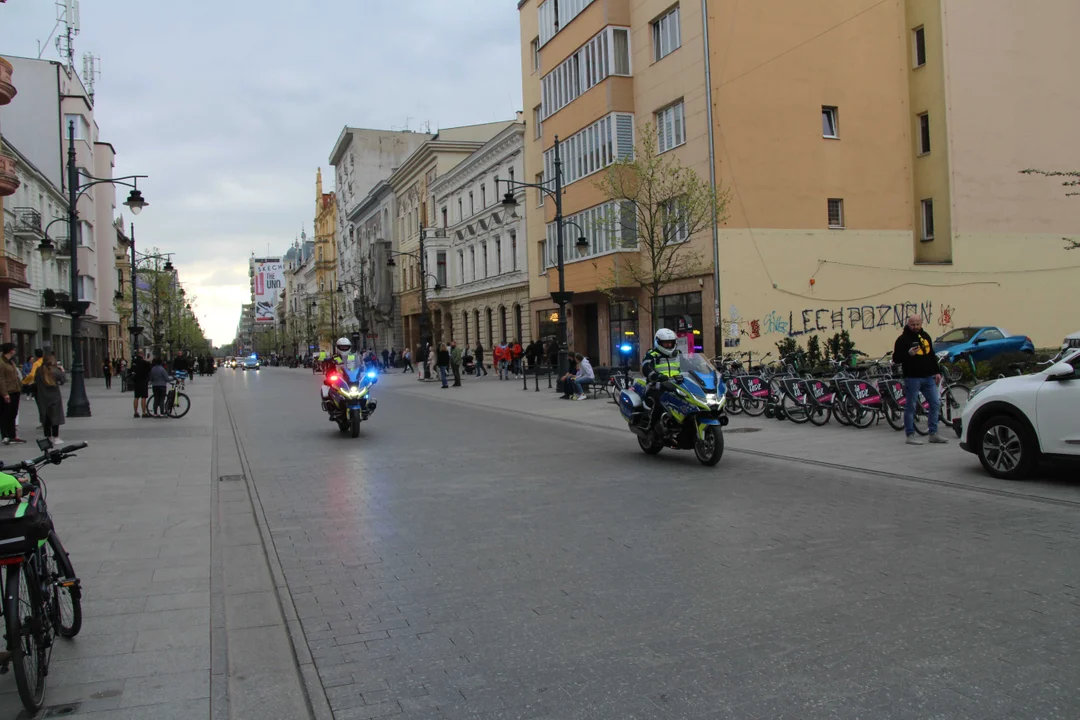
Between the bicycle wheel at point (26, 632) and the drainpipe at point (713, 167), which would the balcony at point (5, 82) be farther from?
the bicycle wheel at point (26, 632)

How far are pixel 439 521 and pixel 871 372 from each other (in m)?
11.1

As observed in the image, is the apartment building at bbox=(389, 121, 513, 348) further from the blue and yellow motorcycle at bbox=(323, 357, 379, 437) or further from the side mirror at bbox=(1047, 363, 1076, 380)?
the side mirror at bbox=(1047, 363, 1076, 380)

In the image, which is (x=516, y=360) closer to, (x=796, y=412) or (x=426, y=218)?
(x=426, y=218)

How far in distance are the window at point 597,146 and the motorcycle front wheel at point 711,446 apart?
831 inches

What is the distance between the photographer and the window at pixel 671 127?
2967cm

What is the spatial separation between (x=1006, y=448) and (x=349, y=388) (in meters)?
10.1

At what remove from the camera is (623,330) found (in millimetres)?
34375

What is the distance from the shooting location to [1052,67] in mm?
32625

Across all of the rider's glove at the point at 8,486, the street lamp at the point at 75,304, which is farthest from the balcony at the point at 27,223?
the rider's glove at the point at 8,486

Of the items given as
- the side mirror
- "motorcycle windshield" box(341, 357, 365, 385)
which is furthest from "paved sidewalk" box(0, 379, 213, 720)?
the side mirror

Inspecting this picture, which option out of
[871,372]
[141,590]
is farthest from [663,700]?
[871,372]

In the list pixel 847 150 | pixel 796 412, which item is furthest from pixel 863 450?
pixel 847 150

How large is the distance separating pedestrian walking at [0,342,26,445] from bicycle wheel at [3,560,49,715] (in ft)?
40.8

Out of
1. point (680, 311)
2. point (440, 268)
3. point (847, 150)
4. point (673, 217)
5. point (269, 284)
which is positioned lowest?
point (680, 311)
